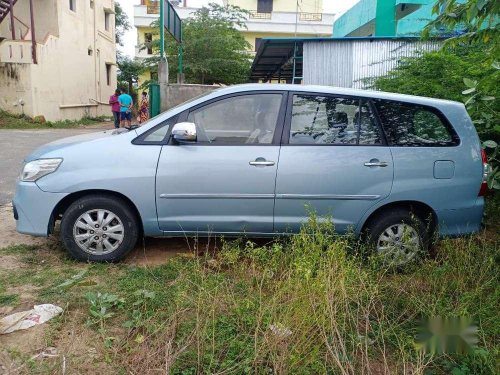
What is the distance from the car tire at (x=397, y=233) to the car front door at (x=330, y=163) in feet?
0.66

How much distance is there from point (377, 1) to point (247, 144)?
19.3 metres

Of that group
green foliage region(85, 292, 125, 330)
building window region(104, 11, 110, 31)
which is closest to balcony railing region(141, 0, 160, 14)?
building window region(104, 11, 110, 31)

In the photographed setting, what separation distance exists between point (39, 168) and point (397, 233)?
10.9 feet

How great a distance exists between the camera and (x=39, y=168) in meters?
3.92

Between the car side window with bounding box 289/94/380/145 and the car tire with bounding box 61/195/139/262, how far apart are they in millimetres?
1708

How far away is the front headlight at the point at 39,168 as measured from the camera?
3.90 m

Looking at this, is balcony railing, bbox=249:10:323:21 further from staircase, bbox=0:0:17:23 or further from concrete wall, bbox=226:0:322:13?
staircase, bbox=0:0:17:23

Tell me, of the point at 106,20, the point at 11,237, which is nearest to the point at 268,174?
the point at 11,237

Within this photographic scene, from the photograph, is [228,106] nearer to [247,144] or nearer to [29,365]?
[247,144]

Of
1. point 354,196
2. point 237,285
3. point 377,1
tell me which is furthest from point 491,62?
point 377,1

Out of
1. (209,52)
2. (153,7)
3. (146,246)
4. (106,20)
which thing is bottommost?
(146,246)

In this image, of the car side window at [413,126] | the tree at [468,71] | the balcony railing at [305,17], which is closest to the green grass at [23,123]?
the tree at [468,71]

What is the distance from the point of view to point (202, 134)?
4066mm

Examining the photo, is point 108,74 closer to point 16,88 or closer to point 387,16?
point 16,88
